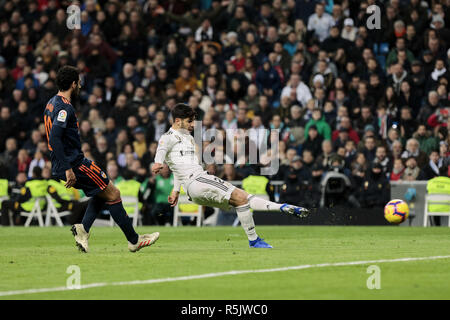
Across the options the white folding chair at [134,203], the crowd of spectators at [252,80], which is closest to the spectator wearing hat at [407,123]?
the crowd of spectators at [252,80]

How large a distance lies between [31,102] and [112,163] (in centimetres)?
448

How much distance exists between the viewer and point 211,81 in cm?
2466

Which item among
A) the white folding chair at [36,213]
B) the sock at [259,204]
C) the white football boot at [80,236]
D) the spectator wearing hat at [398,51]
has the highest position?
the spectator wearing hat at [398,51]

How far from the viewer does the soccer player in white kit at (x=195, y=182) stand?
12.2 m

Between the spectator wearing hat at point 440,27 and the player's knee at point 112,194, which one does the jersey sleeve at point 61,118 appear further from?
the spectator wearing hat at point 440,27

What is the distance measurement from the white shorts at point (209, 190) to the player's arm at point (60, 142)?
1.82 meters

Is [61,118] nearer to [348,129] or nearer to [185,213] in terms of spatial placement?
[185,213]

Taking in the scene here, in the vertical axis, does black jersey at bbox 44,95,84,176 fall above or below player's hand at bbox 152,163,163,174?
above

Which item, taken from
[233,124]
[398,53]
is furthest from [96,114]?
[398,53]

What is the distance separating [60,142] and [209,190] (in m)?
2.13

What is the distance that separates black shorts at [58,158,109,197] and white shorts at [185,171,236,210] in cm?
131

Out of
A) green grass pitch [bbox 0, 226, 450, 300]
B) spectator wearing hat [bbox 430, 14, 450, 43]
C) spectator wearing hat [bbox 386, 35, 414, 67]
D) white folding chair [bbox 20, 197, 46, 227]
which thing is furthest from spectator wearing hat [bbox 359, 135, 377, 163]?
white folding chair [bbox 20, 197, 46, 227]

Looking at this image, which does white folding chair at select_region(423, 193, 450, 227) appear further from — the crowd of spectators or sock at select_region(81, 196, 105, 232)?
sock at select_region(81, 196, 105, 232)

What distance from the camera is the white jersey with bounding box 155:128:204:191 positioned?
12463mm
